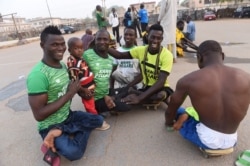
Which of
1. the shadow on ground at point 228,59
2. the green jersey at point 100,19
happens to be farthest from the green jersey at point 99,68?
the green jersey at point 100,19

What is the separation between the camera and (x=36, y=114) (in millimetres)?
2482

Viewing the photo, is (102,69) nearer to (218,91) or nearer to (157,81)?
(157,81)

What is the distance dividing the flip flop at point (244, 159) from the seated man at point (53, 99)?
1.64 meters

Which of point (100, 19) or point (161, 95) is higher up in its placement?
point (100, 19)

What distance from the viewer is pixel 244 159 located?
245cm

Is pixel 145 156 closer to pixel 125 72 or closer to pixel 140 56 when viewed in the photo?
pixel 140 56

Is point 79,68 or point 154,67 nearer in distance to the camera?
point 79,68

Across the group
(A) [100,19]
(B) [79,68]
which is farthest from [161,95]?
(A) [100,19]

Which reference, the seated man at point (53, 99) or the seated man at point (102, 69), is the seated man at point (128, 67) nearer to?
the seated man at point (102, 69)

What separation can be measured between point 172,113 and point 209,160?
63 centimetres

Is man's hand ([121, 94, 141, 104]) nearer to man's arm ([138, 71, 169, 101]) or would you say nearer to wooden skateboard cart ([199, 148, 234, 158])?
man's arm ([138, 71, 169, 101])

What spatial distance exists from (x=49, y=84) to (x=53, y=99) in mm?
194

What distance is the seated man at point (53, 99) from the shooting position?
8.07 feet

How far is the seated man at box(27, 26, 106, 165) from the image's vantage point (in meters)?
2.46
